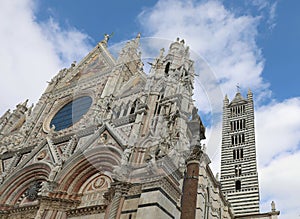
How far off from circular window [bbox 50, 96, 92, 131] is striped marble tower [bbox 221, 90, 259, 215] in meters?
16.3

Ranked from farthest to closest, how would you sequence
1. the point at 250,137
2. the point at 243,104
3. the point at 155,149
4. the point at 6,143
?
the point at 243,104, the point at 250,137, the point at 6,143, the point at 155,149

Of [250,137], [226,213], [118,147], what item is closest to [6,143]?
[118,147]

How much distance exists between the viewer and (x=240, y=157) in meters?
32.0

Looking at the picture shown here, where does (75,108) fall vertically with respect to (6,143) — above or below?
above

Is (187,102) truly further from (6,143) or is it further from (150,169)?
(6,143)

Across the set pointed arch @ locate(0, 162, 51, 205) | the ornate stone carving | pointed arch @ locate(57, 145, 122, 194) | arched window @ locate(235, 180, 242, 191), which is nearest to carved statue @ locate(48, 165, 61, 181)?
pointed arch @ locate(57, 145, 122, 194)

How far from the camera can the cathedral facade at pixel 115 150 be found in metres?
10.2

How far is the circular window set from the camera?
56.4 ft

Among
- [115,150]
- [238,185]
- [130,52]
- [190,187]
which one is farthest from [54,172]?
[238,185]

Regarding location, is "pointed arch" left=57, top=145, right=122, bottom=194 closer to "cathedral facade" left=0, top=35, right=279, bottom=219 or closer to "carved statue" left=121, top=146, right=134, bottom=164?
"cathedral facade" left=0, top=35, right=279, bottom=219

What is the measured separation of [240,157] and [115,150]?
22.9m

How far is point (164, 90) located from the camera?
13945mm

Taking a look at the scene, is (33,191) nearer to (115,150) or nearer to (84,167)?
(84,167)

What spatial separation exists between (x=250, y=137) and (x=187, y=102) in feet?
73.0
